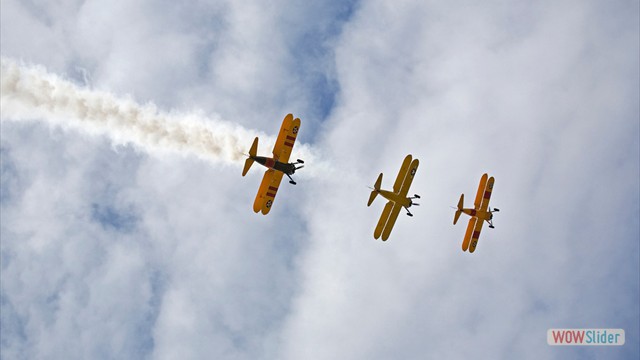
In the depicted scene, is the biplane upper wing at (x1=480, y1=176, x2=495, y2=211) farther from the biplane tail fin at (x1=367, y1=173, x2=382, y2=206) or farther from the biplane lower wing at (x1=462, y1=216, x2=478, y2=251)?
the biplane tail fin at (x1=367, y1=173, x2=382, y2=206)

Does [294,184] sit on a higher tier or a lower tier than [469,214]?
lower

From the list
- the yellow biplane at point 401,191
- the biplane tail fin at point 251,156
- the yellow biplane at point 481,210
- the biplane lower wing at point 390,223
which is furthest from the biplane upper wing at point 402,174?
the biplane tail fin at point 251,156

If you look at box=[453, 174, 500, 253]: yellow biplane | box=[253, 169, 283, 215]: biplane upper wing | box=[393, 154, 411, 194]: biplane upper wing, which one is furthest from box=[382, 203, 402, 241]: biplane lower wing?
box=[253, 169, 283, 215]: biplane upper wing

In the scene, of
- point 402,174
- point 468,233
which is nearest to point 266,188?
point 402,174

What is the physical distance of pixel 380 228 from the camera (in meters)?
75.4

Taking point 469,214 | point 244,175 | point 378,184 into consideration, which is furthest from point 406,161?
point 244,175

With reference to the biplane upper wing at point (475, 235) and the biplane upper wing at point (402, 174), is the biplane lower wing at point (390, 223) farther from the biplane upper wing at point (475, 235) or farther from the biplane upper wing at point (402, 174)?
the biplane upper wing at point (475, 235)

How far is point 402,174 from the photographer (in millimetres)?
72688

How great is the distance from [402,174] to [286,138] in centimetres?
1268

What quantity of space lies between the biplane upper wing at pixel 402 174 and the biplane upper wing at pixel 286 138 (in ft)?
38.3

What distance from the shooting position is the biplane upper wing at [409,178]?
2864 inches

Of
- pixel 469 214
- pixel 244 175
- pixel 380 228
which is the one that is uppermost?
pixel 469 214

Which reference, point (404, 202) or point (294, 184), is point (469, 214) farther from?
point (294, 184)

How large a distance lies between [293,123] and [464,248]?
1036 inches
